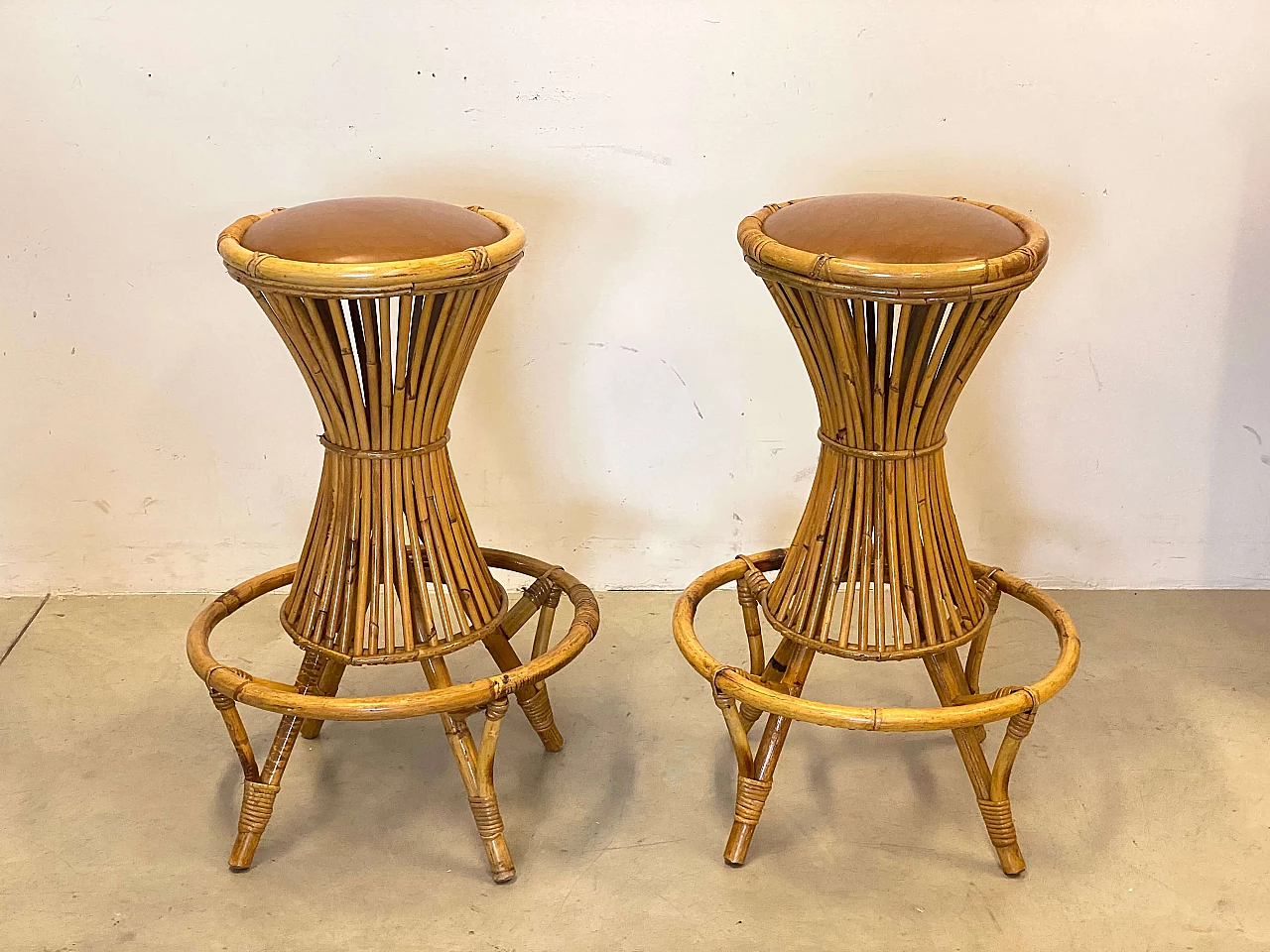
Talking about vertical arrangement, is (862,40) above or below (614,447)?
above

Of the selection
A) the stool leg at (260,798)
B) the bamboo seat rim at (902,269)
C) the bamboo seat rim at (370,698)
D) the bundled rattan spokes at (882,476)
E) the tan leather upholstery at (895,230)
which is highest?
the tan leather upholstery at (895,230)

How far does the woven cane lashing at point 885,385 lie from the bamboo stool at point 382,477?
1.34ft

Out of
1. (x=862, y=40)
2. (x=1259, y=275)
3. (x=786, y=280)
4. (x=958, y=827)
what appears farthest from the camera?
(x=1259, y=275)

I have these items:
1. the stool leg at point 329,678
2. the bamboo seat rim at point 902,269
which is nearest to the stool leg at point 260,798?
the stool leg at point 329,678

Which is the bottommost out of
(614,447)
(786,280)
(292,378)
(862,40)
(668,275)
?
(614,447)

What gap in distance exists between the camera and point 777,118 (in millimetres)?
2605

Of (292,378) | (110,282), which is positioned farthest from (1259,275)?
(110,282)

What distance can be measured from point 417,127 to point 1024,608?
172 centimetres

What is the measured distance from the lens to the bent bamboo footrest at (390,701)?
6.22 ft

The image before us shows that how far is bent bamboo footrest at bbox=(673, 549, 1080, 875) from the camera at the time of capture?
1852 mm

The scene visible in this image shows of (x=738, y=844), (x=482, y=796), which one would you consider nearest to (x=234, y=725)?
(x=482, y=796)

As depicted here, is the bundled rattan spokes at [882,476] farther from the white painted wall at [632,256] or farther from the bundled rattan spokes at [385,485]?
the white painted wall at [632,256]

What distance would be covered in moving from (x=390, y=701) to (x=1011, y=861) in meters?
1.02

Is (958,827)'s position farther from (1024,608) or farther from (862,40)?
(862,40)
